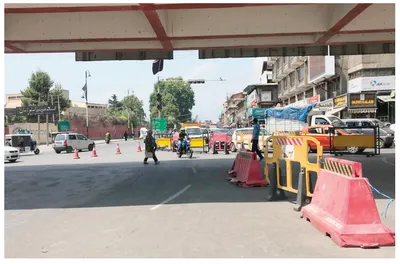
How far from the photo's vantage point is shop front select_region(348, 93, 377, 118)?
3147 cm

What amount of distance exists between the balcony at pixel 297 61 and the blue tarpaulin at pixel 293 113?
1886 cm

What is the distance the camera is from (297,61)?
4828 centimetres

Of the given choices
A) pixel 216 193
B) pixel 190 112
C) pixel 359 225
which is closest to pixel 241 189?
pixel 216 193

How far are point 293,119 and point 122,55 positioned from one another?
668 inches

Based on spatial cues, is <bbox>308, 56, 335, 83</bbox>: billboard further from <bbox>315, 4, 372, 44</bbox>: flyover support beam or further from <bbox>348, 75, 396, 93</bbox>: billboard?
<bbox>315, 4, 372, 44</bbox>: flyover support beam

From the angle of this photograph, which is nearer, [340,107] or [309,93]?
[340,107]

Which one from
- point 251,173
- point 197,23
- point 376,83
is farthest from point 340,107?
point 197,23

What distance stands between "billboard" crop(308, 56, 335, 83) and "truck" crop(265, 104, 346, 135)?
9582mm

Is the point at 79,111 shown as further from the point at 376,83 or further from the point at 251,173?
the point at 251,173

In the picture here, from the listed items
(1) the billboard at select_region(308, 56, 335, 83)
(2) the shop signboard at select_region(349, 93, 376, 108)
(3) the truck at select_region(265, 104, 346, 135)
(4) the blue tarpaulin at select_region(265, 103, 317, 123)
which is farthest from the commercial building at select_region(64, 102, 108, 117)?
(2) the shop signboard at select_region(349, 93, 376, 108)

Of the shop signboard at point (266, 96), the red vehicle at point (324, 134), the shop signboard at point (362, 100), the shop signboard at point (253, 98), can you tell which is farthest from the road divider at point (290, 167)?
the shop signboard at point (253, 98)

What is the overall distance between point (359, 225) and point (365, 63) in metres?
30.5
